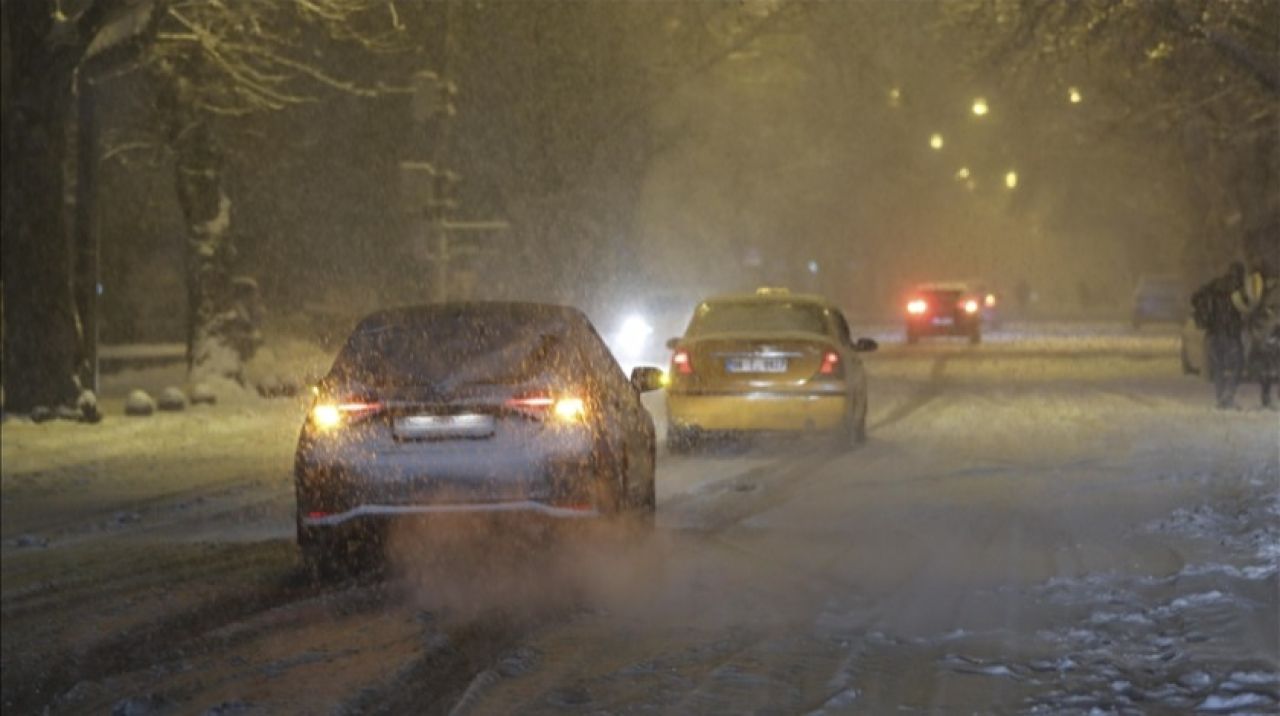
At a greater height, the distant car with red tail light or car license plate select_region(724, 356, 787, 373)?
the distant car with red tail light

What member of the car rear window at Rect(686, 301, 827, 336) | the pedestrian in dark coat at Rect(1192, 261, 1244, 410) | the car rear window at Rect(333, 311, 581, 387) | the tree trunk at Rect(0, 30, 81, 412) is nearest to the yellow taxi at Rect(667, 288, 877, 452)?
the car rear window at Rect(686, 301, 827, 336)

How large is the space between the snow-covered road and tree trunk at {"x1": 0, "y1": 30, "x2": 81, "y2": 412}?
15.2 feet

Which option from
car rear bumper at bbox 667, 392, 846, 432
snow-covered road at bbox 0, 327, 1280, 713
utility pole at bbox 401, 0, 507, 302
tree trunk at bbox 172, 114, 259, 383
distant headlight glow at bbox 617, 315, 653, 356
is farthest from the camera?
distant headlight glow at bbox 617, 315, 653, 356

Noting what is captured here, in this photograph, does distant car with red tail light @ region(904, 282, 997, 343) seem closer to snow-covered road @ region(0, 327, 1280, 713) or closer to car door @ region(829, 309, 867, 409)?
car door @ region(829, 309, 867, 409)

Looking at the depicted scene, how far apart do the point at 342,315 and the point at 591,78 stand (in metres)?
12.1

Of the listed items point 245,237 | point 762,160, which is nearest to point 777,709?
point 245,237

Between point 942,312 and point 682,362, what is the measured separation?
31.9 metres

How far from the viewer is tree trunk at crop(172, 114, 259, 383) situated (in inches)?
1045

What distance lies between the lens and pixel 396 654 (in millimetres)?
8141

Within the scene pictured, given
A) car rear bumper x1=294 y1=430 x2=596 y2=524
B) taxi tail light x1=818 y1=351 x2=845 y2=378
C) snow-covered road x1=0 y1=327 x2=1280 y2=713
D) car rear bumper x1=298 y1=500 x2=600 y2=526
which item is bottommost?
snow-covered road x1=0 y1=327 x2=1280 y2=713

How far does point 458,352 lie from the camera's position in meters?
10.2

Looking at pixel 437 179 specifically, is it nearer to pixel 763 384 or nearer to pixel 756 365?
pixel 756 365

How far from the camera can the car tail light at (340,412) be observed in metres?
9.84

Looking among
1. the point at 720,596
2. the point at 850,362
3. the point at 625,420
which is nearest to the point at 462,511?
the point at 625,420
